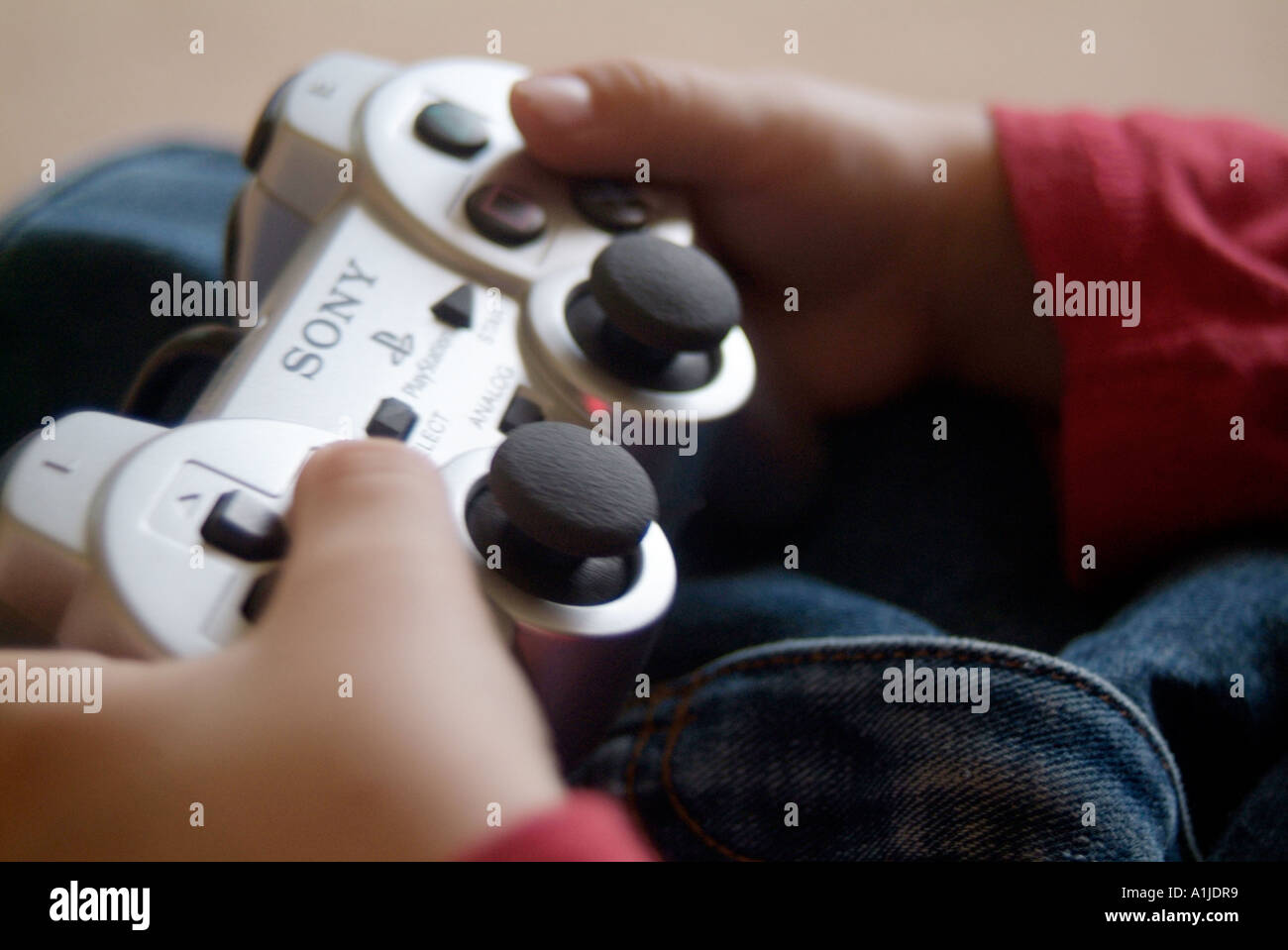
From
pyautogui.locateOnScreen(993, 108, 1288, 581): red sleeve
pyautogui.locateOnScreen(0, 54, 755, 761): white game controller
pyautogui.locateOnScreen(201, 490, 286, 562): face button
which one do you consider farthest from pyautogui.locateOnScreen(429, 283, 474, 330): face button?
pyautogui.locateOnScreen(993, 108, 1288, 581): red sleeve

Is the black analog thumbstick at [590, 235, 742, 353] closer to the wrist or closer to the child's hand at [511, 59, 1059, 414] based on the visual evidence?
the child's hand at [511, 59, 1059, 414]

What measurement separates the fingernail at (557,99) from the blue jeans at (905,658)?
0.15 m

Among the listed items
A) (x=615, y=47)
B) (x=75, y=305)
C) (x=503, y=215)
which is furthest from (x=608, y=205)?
(x=615, y=47)

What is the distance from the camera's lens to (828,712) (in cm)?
35

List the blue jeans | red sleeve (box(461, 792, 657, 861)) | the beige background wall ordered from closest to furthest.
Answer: red sleeve (box(461, 792, 657, 861)), the blue jeans, the beige background wall

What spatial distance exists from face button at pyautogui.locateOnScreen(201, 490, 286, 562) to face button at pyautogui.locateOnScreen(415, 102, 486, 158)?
6.9 inches

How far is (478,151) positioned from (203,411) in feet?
0.49

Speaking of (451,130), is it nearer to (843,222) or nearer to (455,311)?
(455,311)

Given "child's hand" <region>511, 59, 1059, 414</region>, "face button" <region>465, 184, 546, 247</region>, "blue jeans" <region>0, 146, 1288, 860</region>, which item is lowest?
"blue jeans" <region>0, 146, 1288, 860</region>

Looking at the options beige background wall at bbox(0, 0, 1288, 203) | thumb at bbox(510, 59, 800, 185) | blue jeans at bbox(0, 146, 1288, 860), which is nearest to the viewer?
blue jeans at bbox(0, 146, 1288, 860)

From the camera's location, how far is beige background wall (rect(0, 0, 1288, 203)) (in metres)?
0.97

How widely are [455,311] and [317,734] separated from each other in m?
0.17
